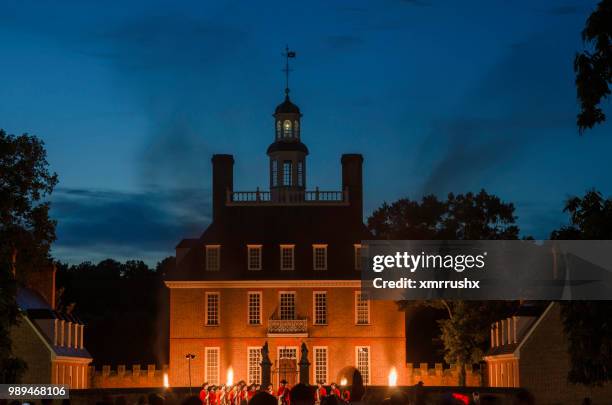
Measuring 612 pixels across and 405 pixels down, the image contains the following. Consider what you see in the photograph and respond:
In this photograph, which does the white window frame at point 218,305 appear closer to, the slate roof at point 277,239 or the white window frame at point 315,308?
the slate roof at point 277,239

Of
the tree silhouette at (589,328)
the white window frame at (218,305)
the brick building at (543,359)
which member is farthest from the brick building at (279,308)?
the tree silhouette at (589,328)

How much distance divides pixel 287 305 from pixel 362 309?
4.71 m

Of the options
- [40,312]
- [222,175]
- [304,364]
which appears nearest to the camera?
[40,312]

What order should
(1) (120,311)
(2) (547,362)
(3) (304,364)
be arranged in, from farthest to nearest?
(1) (120,311) < (3) (304,364) < (2) (547,362)

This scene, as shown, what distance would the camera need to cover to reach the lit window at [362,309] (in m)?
71.8

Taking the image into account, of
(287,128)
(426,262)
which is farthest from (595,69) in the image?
(287,128)

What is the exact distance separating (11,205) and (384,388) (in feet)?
82.8

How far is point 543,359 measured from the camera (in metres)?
58.5

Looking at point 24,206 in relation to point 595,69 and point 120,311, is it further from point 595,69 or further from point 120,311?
point 120,311

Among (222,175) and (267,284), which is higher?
(222,175)

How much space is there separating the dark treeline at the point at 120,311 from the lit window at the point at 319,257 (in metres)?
18.2

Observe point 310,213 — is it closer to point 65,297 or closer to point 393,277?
point 393,277

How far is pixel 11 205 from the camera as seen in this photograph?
4212cm

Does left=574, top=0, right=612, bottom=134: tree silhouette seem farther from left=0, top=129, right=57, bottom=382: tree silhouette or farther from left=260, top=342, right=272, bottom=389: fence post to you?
left=260, top=342, right=272, bottom=389: fence post
